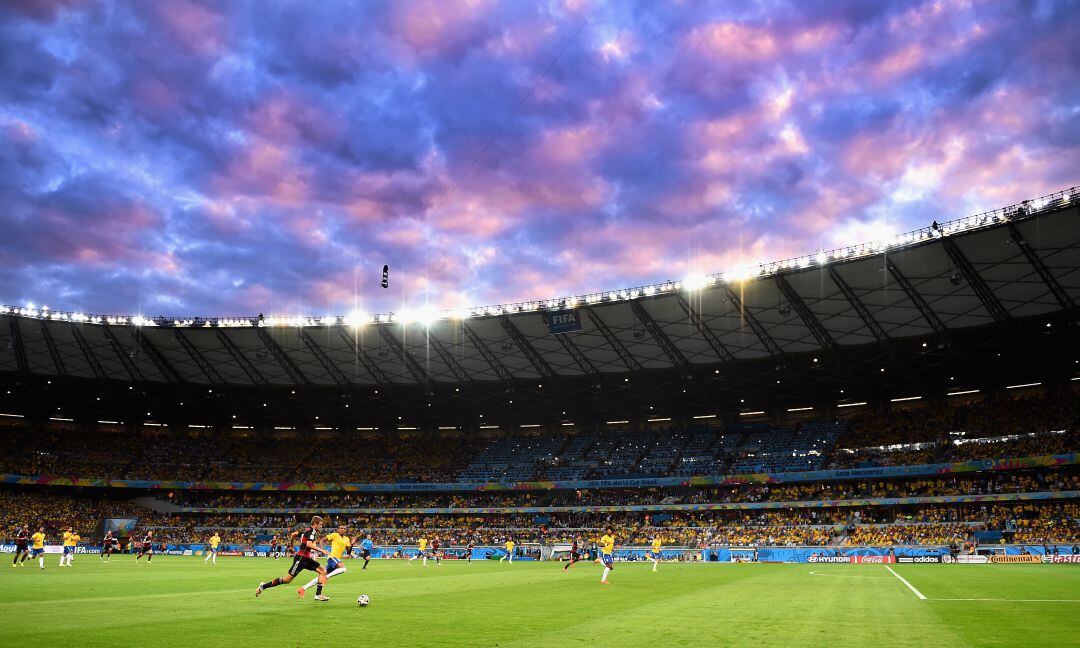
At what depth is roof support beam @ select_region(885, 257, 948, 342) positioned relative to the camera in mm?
47281

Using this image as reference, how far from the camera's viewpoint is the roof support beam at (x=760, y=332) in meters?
53.6

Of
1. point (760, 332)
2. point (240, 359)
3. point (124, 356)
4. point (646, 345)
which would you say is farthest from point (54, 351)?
point (760, 332)

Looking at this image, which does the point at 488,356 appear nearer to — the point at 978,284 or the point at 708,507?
the point at 708,507

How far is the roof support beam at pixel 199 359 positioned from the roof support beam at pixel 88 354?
7949 millimetres

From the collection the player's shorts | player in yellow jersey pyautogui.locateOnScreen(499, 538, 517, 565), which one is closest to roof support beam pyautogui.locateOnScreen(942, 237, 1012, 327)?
player in yellow jersey pyautogui.locateOnScreen(499, 538, 517, 565)

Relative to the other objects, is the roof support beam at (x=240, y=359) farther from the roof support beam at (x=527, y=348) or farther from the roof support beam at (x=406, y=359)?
the roof support beam at (x=527, y=348)

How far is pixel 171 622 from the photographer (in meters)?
13.8

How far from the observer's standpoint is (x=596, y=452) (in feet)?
273

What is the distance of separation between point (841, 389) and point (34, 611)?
69.1 meters

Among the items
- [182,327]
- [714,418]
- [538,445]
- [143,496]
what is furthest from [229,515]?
[714,418]

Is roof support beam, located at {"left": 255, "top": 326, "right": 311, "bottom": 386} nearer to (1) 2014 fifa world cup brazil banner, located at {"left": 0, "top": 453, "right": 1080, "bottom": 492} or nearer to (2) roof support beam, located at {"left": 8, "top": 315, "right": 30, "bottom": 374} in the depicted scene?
(1) 2014 fifa world cup brazil banner, located at {"left": 0, "top": 453, "right": 1080, "bottom": 492}

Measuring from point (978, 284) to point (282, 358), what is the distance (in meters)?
58.2

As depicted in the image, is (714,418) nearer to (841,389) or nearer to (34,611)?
(841,389)

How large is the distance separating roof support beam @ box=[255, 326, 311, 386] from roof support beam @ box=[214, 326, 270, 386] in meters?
2.78
